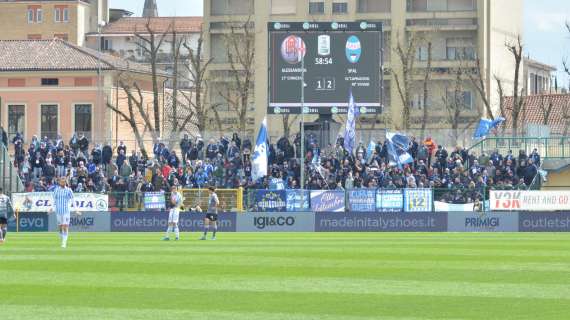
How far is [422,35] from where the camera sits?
9631 centimetres

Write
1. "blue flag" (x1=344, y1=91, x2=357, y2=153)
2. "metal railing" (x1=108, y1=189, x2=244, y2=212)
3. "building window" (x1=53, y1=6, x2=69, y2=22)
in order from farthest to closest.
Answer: "building window" (x1=53, y1=6, x2=69, y2=22)
"blue flag" (x1=344, y1=91, x2=357, y2=153)
"metal railing" (x1=108, y1=189, x2=244, y2=212)

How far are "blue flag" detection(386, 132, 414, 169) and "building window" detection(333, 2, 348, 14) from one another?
45.4 m

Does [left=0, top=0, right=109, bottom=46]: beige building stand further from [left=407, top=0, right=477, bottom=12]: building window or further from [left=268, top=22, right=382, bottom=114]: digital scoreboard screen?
[left=268, top=22, right=382, bottom=114]: digital scoreboard screen

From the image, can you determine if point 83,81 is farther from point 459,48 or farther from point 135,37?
point 135,37

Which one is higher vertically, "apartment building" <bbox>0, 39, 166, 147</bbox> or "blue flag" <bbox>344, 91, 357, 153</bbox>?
"apartment building" <bbox>0, 39, 166, 147</bbox>

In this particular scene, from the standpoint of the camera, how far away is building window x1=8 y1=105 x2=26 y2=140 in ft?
278

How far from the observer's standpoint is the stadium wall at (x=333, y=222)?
163ft

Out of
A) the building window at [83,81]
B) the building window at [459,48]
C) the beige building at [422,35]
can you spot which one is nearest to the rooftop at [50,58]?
the building window at [83,81]

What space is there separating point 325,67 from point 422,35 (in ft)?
Answer: 136

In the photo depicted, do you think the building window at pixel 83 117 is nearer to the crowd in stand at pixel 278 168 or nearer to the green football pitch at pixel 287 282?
the crowd in stand at pixel 278 168

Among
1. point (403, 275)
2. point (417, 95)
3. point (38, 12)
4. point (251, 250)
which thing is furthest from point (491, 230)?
point (38, 12)

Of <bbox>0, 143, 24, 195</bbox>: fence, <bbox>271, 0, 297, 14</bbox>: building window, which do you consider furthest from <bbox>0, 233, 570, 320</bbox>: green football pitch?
<bbox>271, 0, 297, 14</bbox>: building window

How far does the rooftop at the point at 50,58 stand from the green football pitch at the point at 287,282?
53.7m

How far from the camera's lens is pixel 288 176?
5594cm
